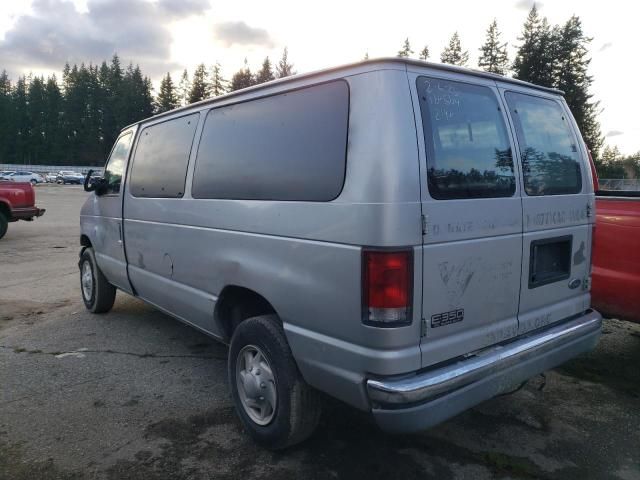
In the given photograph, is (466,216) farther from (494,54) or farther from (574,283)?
(494,54)

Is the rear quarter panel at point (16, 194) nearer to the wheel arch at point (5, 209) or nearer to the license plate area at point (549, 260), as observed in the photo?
the wheel arch at point (5, 209)

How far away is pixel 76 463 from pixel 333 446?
1528mm

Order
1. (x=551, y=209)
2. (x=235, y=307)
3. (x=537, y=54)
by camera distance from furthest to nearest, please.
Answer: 1. (x=537, y=54)
2. (x=235, y=307)
3. (x=551, y=209)

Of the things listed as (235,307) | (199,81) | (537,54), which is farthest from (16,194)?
(199,81)

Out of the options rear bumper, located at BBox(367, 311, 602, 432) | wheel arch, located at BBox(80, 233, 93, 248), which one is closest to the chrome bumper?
rear bumper, located at BBox(367, 311, 602, 432)

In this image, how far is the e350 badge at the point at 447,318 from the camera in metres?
2.48

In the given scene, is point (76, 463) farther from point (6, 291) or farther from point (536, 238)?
point (6, 291)

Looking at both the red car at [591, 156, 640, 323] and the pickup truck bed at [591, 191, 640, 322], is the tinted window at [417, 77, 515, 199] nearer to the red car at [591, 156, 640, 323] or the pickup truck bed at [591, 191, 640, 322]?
the red car at [591, 156, 640, 323]

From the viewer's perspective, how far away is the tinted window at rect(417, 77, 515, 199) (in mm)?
2520

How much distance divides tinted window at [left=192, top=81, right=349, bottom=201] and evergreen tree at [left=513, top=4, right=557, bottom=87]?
61534mm

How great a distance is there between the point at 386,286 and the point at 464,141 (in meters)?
0.96

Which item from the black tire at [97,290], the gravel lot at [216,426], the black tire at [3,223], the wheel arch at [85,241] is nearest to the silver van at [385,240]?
the gravel lot at [216,426]

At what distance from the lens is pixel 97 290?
5.81 meters

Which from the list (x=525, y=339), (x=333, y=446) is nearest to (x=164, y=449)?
(x=333, y=446)
